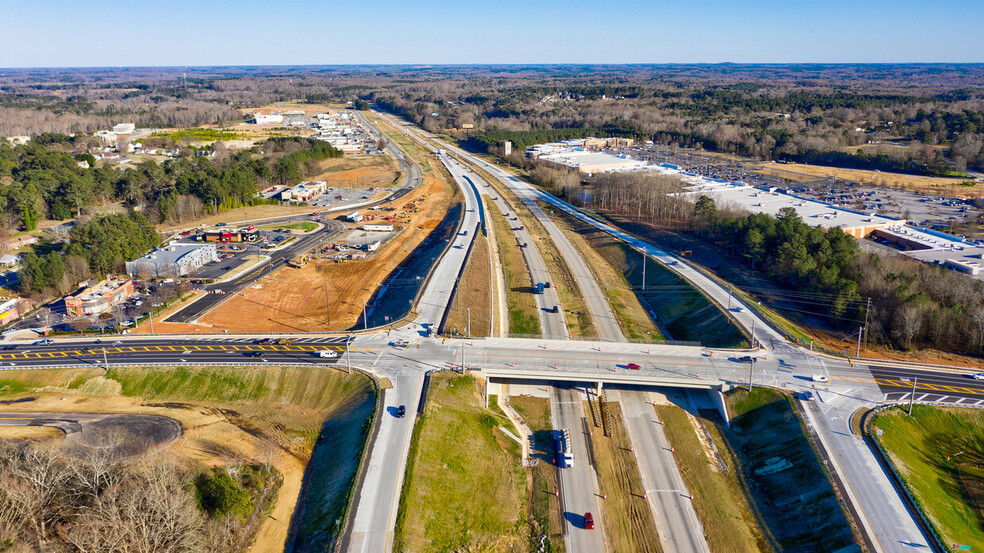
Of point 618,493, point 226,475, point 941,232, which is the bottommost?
point 618,493

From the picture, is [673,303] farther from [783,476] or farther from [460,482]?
[460,482]

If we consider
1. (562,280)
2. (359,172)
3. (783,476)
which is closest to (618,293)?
(562,280)

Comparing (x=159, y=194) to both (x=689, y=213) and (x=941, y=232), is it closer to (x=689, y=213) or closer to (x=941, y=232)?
(x=689, y=213)

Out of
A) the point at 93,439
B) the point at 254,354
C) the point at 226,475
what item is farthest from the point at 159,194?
the point at 226,475

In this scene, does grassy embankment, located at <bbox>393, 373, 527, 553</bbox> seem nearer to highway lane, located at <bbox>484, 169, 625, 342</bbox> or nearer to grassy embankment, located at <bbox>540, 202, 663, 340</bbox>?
highway lane, located at <bbox>484, 169, 625, 342</bbox>

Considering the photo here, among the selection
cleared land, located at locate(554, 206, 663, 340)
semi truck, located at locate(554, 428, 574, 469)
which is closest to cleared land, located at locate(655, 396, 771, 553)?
semi truck, located at locate(554, 428, 574, 469)

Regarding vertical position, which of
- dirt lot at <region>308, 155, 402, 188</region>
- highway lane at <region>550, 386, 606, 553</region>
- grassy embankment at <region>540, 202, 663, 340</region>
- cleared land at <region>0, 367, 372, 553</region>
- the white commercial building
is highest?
dirt lot at <region>308, 155, 402, 188</region>
